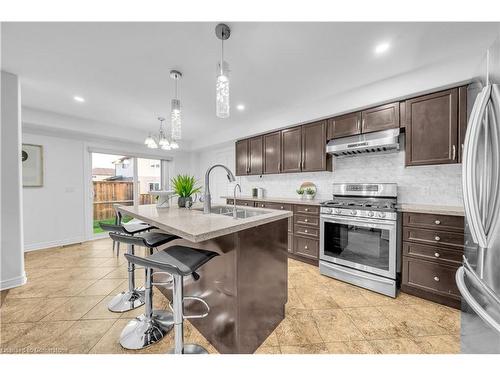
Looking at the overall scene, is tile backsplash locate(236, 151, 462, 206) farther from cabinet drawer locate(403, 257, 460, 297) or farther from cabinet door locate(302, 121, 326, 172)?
cabinet drawer locate(403, 257, 460, 297)

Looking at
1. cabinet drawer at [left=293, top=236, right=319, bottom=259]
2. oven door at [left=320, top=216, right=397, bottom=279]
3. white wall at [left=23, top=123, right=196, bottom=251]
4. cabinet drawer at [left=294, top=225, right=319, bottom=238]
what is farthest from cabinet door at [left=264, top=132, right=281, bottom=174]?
white wall at [left=23, top=123, right=196, bottom=251]

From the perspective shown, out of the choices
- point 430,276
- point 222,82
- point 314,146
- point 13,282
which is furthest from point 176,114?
point 430,276

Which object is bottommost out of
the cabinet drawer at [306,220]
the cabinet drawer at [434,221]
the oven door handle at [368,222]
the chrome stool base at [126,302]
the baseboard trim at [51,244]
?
the chrome stool base at [126,302]

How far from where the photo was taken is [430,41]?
1.73m

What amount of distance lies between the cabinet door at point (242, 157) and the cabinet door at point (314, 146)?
141cm

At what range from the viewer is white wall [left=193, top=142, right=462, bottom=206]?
7.46 feet

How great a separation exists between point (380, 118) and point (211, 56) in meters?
2.15

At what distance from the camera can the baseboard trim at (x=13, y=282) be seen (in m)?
2.20

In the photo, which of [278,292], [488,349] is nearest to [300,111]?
[278,292]

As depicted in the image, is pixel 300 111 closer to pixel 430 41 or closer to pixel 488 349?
pixel 430 41

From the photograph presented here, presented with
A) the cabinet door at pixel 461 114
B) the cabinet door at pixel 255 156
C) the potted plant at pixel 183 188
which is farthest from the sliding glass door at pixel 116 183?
the cabinet door at pixel 461 114

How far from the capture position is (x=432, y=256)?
1942 millimetres

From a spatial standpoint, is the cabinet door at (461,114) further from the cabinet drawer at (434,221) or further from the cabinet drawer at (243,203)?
the cabinet drawer at (243,203)

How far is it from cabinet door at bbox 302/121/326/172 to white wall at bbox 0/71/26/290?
12.4ft
